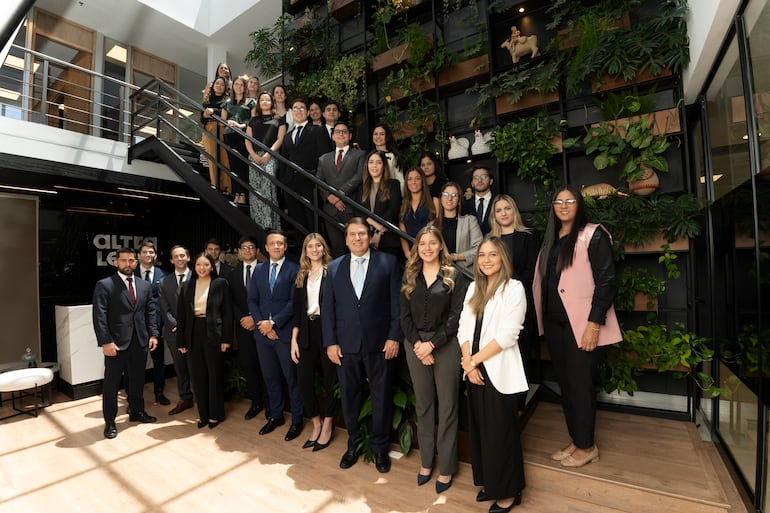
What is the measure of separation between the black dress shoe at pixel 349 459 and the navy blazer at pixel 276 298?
104 centimetres

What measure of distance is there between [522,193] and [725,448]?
2.64 meters

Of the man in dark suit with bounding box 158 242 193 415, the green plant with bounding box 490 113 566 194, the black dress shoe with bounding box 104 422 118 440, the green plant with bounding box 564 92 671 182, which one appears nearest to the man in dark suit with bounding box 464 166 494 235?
the green plant with bounding box 490 113 566 194

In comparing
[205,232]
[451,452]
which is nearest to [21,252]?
[205,232]

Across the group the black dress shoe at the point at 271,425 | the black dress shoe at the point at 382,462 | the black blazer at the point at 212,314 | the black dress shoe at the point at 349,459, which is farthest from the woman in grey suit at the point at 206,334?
the black dress shoe at the point at 382,462

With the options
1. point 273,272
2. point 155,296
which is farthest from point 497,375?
point 155,296

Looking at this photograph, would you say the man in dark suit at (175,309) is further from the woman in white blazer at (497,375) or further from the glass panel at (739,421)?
the glass panel at (739,421)

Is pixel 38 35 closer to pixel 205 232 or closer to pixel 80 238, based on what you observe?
pixel 80 238

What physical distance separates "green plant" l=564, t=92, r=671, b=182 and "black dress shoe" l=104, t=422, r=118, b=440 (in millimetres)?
4907

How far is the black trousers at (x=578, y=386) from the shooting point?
264 cm

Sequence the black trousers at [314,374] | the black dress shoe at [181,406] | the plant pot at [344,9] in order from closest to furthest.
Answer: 1. the black trousers at [314,374]
2. the black dress shoe at [181,406]
3. the plant pot at [344,9]

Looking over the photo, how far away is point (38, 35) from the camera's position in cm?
717

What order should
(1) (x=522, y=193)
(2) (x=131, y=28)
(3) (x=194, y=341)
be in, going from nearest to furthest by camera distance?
(3) (x=194, y=341), (1) (x=522, y=193), (2) (x=131, y=28)

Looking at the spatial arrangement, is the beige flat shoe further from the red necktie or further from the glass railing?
the glass railing

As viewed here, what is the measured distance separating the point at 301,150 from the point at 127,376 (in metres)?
2.82
